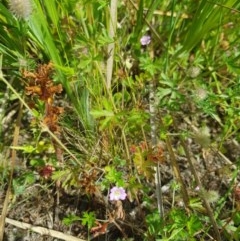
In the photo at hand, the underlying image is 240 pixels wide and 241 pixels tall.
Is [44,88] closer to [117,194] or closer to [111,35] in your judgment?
[111,35]

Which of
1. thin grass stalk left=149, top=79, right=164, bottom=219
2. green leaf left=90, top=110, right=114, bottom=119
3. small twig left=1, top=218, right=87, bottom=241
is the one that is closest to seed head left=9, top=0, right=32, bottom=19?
green leaf left=90, top=110, right=114, bottom=119

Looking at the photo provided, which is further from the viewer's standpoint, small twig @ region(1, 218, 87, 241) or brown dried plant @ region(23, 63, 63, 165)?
small twig @ region(1, 218, 87, 241)

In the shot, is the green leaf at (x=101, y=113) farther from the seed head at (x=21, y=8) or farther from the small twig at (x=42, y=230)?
the small twig at (x=42, y=230)

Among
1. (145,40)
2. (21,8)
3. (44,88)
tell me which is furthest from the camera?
(145,40)

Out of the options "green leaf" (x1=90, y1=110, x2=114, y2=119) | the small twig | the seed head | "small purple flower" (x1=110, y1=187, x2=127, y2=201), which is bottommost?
the small twig

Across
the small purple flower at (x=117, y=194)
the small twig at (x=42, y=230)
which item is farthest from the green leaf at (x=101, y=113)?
the small twig at (x=42, y=230)

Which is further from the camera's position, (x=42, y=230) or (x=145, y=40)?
(x=145, y=40)

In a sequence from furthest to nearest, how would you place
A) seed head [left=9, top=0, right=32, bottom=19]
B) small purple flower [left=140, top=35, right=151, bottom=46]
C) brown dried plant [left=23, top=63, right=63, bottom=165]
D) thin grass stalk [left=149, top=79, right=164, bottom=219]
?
1. small purple flower [left=140, top=35, right=151, bottom=46]
2. thin grass stalk [left=149, top=79, right=164, bottom=219]
3. brown dried plant [left=23, top=63, right=63, bottom=165]
4. seed head [left=9, top=0, right=32, bottom=19]

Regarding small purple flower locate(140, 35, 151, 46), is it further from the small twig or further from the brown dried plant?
the small twig

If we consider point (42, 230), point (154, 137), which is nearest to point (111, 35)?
point (154, 137)

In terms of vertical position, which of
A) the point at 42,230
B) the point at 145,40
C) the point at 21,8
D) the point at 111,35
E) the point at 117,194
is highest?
the point at 21,8
